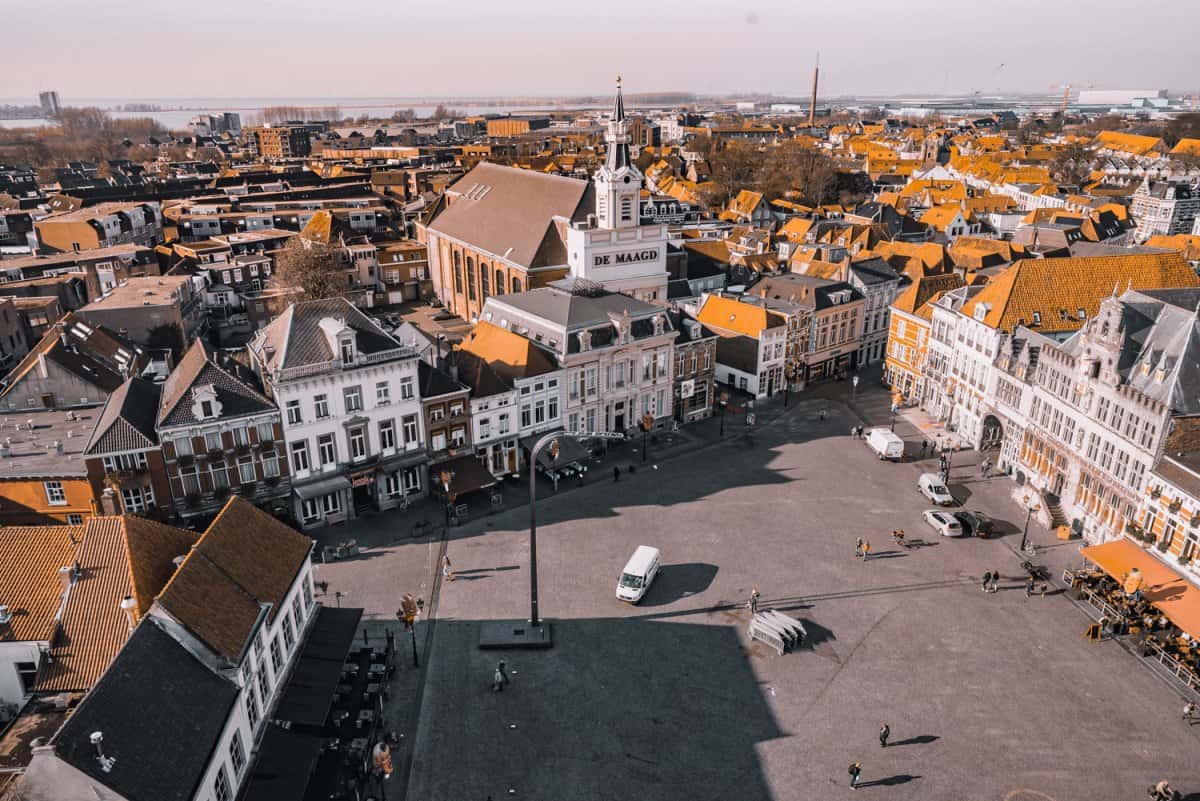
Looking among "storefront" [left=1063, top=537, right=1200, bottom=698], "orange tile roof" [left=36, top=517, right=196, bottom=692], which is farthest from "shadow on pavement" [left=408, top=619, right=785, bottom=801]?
"storefront" [left=1063, top=537, right=1200, bottom=698]

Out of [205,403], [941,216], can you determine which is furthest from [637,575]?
[941,216]

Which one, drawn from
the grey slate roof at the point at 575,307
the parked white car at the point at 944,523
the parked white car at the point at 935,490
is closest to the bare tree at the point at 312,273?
the grey slate roof at the point at 575,307

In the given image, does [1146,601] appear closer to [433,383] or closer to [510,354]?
[510,354]

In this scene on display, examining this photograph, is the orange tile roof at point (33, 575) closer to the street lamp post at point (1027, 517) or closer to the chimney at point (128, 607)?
the chimney at point (128, 607)

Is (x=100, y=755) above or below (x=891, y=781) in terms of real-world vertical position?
above

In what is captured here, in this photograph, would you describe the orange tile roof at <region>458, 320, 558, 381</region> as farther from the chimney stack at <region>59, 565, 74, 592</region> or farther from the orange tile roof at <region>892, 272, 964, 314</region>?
the orange tile roof at <region>892, 272, 964, 314</region>

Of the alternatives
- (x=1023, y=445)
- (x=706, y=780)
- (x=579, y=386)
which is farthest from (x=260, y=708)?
(x=1023, y=445)

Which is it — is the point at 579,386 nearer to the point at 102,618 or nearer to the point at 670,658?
the point at 670,658
